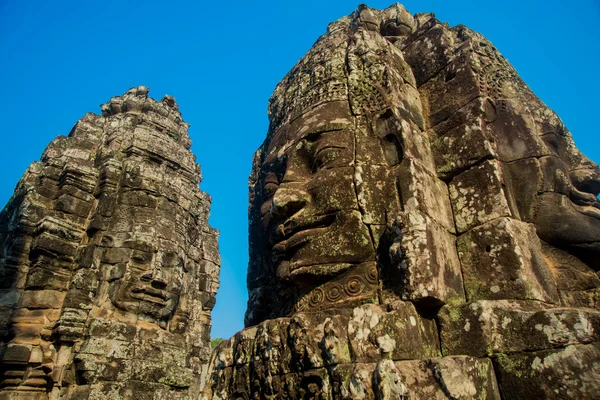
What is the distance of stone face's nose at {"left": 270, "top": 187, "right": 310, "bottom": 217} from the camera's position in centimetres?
418

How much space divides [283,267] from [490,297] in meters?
1.79

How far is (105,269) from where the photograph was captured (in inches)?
283

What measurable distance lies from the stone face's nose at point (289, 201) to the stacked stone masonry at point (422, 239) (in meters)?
0.01

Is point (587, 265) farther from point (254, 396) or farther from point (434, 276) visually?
point (254, 396)

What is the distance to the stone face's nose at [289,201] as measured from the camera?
13.7 feet

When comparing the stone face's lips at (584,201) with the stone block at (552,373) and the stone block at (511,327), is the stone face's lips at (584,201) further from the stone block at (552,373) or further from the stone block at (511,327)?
the stone block at (552,373)

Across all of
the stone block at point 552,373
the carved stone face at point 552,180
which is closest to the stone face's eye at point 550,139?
the carved stone face at point 552,180

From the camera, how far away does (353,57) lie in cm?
501

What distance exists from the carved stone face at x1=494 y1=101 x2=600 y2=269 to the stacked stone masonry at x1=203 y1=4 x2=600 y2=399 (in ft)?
0.05

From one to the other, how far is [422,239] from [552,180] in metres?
1.54

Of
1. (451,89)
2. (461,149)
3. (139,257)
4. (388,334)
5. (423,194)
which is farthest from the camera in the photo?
(139,257)

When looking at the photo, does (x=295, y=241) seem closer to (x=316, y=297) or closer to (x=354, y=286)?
(x=316, y=297)

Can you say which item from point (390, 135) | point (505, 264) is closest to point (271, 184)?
point (390, 135)

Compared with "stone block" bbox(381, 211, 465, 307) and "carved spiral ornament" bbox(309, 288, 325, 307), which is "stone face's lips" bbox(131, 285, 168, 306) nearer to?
"carved spiral ornament" bbox(309, 288, 325, 307)
